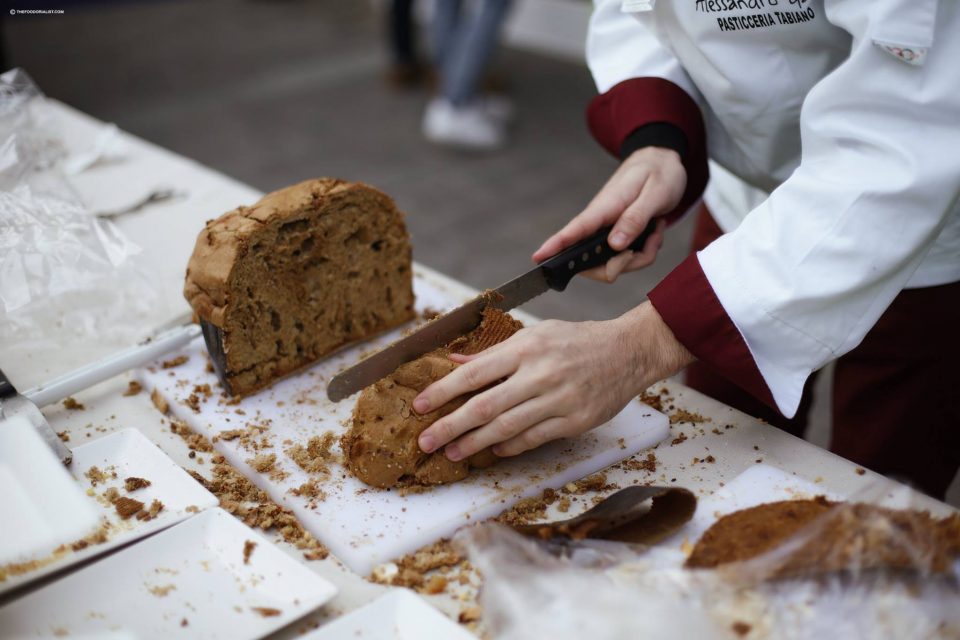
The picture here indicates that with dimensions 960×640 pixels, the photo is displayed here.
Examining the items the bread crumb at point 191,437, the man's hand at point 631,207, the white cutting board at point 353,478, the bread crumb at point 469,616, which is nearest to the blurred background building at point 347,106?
the man's hand at point 631,207

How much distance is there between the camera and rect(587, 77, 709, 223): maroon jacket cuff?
2.02m

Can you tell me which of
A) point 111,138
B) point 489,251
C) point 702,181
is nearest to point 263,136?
point 489,251

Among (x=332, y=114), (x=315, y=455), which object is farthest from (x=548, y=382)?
(x=332, y=114)

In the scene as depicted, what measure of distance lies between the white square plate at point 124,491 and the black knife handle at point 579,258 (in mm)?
770

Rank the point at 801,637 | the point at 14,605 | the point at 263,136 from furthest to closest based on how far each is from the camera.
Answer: the point at 263,136 → the point at 14,605 → the point at 801,637

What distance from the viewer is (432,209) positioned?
5.70 metres

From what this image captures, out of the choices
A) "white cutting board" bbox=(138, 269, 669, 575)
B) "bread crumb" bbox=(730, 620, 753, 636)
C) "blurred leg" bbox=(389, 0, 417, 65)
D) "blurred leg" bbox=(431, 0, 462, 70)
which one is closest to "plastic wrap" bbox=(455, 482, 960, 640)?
"bread crumb" bbox=(730, 620, 753, 636)

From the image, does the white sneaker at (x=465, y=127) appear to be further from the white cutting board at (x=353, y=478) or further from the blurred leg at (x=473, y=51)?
the white cutting board at (x=353, y=478)

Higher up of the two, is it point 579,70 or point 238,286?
point 238,286

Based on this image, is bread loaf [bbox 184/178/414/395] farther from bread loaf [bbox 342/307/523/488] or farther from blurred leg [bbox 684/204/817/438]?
blurred leg [bbox 684/204/817/438]

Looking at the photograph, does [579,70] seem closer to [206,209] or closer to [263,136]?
[263,136]

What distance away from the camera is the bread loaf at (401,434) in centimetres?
153

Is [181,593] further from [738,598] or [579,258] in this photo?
[579,258]

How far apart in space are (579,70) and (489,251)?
3.13 meters
